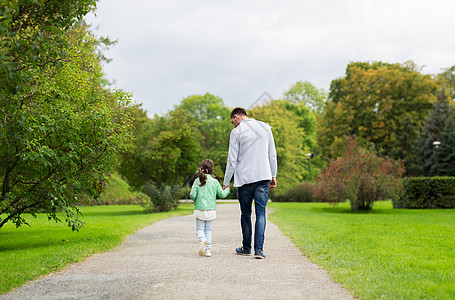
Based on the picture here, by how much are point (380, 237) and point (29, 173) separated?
25.2 feet

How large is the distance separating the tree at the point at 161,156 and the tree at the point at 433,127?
22.6m

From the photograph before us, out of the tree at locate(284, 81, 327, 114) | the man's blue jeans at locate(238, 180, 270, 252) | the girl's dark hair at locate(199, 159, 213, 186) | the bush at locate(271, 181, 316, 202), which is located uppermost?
the tree at locate(284, 81, 327, 114)

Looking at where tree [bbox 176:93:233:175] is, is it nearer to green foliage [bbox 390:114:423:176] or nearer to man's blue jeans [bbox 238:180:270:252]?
green foliage [bbox 390:114:423:176]

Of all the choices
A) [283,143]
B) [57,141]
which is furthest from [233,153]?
[283,143]

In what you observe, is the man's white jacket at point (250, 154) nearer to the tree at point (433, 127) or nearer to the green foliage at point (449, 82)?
the tree at point (433, 127)

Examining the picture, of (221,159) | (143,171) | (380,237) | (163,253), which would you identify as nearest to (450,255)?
(380,237)

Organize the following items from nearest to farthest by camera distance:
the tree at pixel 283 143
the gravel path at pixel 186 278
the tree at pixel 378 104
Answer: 1. the gravel path at pixel 186 278
2. the tree at pixel 378 104
3. the tree at pixel 283 143

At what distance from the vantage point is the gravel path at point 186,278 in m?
4.67

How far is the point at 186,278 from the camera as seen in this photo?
17.8ft

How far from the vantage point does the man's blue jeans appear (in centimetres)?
705

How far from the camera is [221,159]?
42250 mm

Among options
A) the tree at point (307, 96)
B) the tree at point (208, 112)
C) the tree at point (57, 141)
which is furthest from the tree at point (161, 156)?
the tree at point (307, 96)

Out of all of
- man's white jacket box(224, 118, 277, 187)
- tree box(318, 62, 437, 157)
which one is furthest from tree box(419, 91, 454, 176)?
man's white jacket box(224, 118, 277, 187)

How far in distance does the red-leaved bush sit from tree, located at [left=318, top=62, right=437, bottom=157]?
46.0ft
